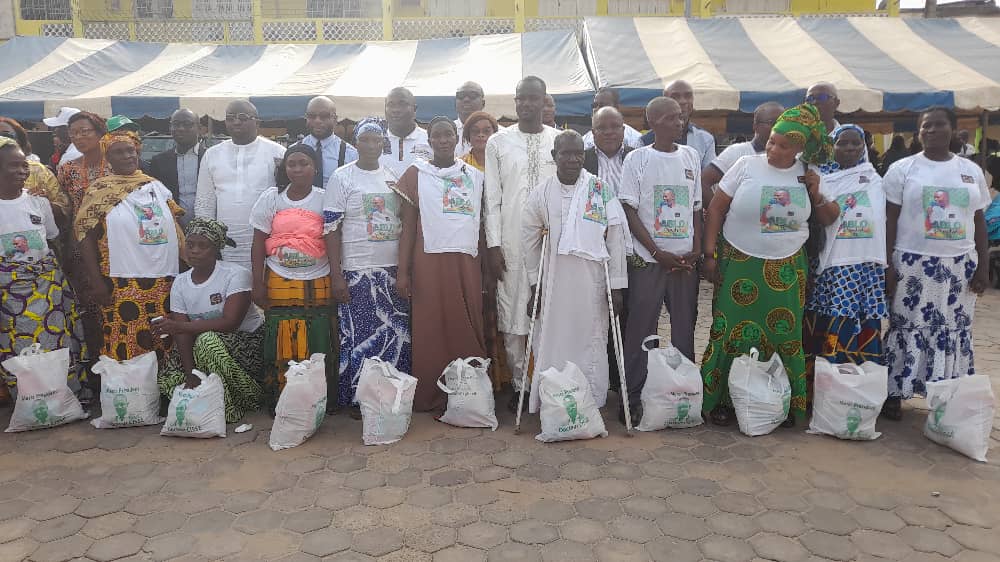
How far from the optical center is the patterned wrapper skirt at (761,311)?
3.84 metres

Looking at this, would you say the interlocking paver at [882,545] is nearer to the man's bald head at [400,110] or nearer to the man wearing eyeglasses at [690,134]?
the man wearing eyeglasses at [690,134]

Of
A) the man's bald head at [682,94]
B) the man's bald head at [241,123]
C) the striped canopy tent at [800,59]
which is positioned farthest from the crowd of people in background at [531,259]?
the striped canopy tent at [800,59]

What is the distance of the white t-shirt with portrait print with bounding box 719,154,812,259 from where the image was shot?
3752 millimetres

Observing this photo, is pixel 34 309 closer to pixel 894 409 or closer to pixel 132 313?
pixel 132 313

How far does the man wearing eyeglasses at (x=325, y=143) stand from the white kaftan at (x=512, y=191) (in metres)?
1.35

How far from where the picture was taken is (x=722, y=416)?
13.1 ft

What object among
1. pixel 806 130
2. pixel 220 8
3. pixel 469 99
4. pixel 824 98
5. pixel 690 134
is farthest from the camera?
pixel 220 8

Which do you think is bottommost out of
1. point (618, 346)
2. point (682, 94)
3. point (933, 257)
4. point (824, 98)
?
point (618, 346)

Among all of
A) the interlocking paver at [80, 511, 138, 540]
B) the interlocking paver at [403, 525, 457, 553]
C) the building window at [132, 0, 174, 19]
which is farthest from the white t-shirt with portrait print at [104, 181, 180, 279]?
the building window at [132, 0, 174, 19]

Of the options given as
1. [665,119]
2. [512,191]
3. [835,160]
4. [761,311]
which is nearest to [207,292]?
[512,191]

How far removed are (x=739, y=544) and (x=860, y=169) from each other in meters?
2.40

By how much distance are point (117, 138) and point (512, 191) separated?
251 cm

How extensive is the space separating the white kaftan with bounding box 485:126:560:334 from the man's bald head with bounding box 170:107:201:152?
2.44 meters

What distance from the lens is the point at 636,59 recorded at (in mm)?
9453
